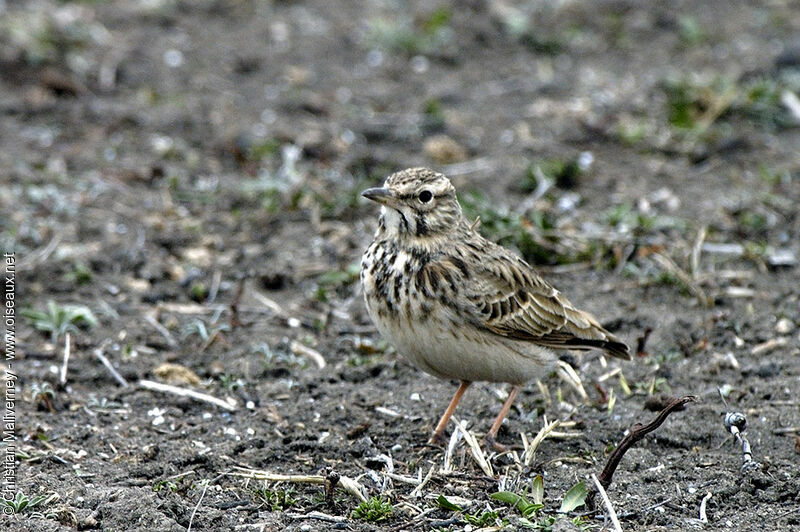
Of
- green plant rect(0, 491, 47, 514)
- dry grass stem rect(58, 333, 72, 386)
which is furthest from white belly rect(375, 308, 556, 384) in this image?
dry grass stem rect(58, 333, 72, 386)

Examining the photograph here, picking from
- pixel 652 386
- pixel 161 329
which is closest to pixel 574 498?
pixel 652 386

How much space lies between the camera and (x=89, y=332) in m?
6.53

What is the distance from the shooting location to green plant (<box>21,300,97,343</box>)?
645cm

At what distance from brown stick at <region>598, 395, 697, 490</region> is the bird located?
28.6 inches

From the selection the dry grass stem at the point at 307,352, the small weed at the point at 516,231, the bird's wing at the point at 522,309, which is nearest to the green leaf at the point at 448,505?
the bird's wing at the point at 522,309

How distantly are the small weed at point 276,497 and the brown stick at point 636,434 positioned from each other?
4.46ft

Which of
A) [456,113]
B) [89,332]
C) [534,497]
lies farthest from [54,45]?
[534,497]

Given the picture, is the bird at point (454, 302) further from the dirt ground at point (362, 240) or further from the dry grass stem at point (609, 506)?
the dry grass stem at point (609, 506)

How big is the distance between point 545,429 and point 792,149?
492 cm

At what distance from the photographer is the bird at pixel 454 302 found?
5.17 meters

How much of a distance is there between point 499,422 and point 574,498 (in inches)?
31.2

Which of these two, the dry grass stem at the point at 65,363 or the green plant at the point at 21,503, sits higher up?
the green plant at the point at 21,503

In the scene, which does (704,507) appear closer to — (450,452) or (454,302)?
(450,452)

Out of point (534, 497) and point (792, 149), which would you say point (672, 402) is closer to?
point (534, 497)
